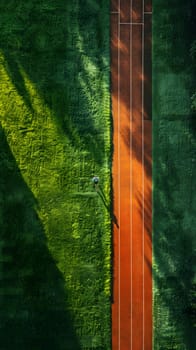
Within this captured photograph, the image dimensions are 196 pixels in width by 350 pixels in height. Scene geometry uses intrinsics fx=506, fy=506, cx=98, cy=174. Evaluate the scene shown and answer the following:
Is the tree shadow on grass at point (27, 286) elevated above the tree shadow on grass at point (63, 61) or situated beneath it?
situated beneath

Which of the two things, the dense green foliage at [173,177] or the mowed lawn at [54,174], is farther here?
the dense green foliage at [173,177]

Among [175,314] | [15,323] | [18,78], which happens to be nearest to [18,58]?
[18,78]

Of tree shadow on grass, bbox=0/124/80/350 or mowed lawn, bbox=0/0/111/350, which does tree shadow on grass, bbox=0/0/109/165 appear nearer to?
mowed lawn, bbox=0/0/111/350

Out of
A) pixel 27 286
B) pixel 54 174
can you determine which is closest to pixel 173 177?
pixel 54 174

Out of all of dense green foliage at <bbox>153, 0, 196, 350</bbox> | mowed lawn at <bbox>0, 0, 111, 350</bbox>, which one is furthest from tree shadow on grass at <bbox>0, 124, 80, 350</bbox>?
dense green foliage at <bbox>153, 0, 196, 350</bbox>

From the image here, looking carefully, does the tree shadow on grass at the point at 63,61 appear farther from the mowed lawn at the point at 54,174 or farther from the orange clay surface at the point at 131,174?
the orange clay surface at the point at 131,174

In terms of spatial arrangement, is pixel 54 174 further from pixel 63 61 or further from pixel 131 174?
pixel 63 61

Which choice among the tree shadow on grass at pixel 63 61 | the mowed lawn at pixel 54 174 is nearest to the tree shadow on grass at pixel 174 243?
the mowed lawn at pixel 54 174
